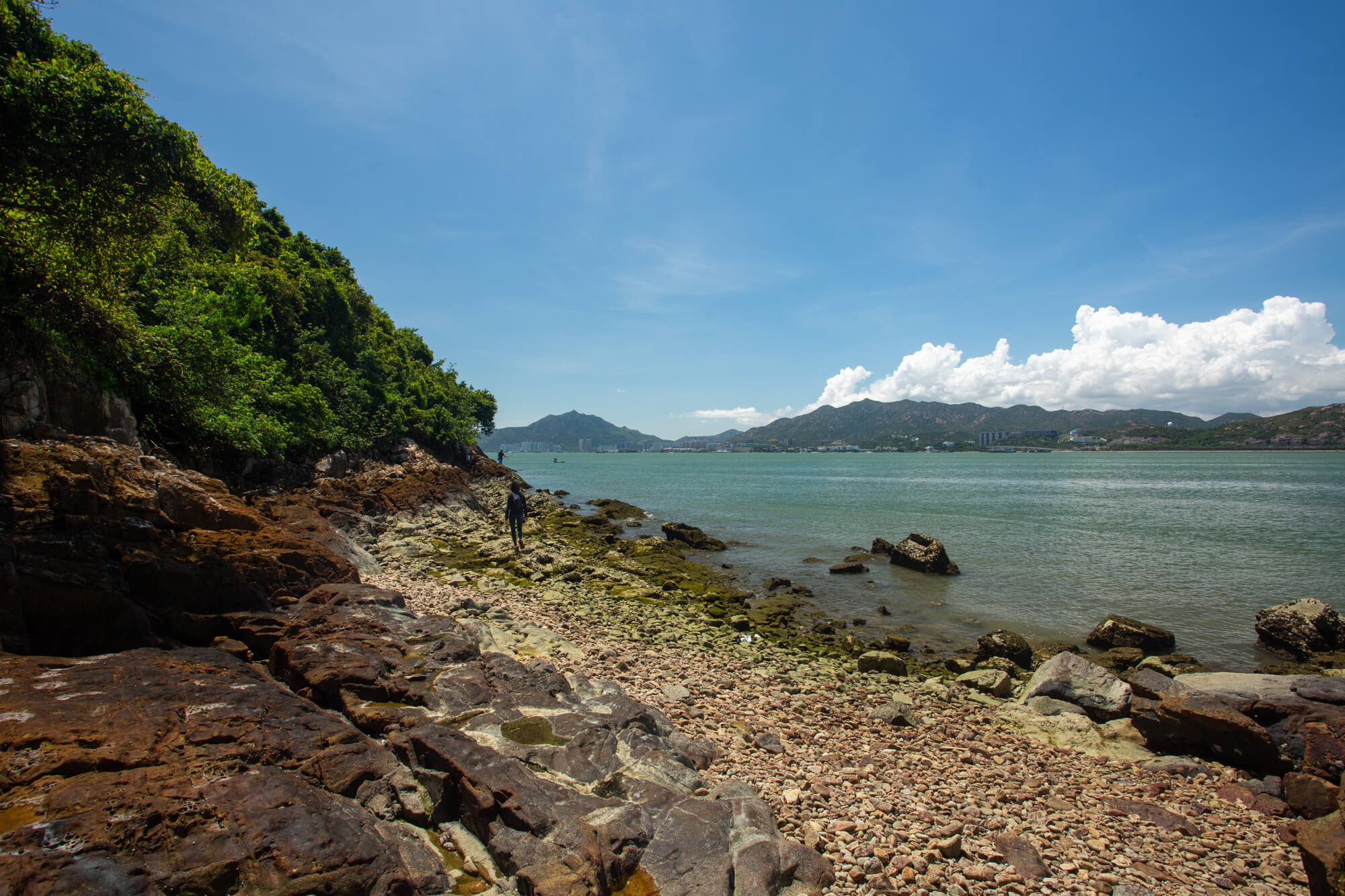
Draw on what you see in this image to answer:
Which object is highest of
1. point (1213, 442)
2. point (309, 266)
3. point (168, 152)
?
point (309, 266)

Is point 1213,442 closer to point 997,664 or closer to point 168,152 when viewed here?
point 997,664

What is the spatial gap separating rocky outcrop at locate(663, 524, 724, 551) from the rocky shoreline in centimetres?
1390

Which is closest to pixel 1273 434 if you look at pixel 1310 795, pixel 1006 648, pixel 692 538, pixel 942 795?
pixel 692 538

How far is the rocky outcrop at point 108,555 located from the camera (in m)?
6.05

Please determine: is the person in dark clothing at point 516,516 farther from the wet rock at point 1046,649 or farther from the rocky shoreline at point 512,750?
the wet rock at point 1046,649

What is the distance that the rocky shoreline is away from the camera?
4066mm

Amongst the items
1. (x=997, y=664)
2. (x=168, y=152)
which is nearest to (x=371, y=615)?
(x=168, y=152)

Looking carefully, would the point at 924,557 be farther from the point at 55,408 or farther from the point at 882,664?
the point at 55,408

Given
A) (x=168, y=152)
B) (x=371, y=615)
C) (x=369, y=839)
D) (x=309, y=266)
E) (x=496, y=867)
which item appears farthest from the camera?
(x=309, y=266)

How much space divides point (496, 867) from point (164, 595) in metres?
6.16

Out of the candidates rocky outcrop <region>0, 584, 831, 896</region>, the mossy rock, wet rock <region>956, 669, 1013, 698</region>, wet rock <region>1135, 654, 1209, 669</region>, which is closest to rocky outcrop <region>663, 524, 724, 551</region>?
wet rock <region>956, 669, 1013, 698</region>

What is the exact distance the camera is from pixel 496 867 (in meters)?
4.57

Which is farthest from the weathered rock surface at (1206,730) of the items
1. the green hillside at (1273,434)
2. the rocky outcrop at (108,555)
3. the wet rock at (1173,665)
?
the green hillside at (1273,434)

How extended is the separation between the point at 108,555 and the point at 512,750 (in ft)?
19.1
